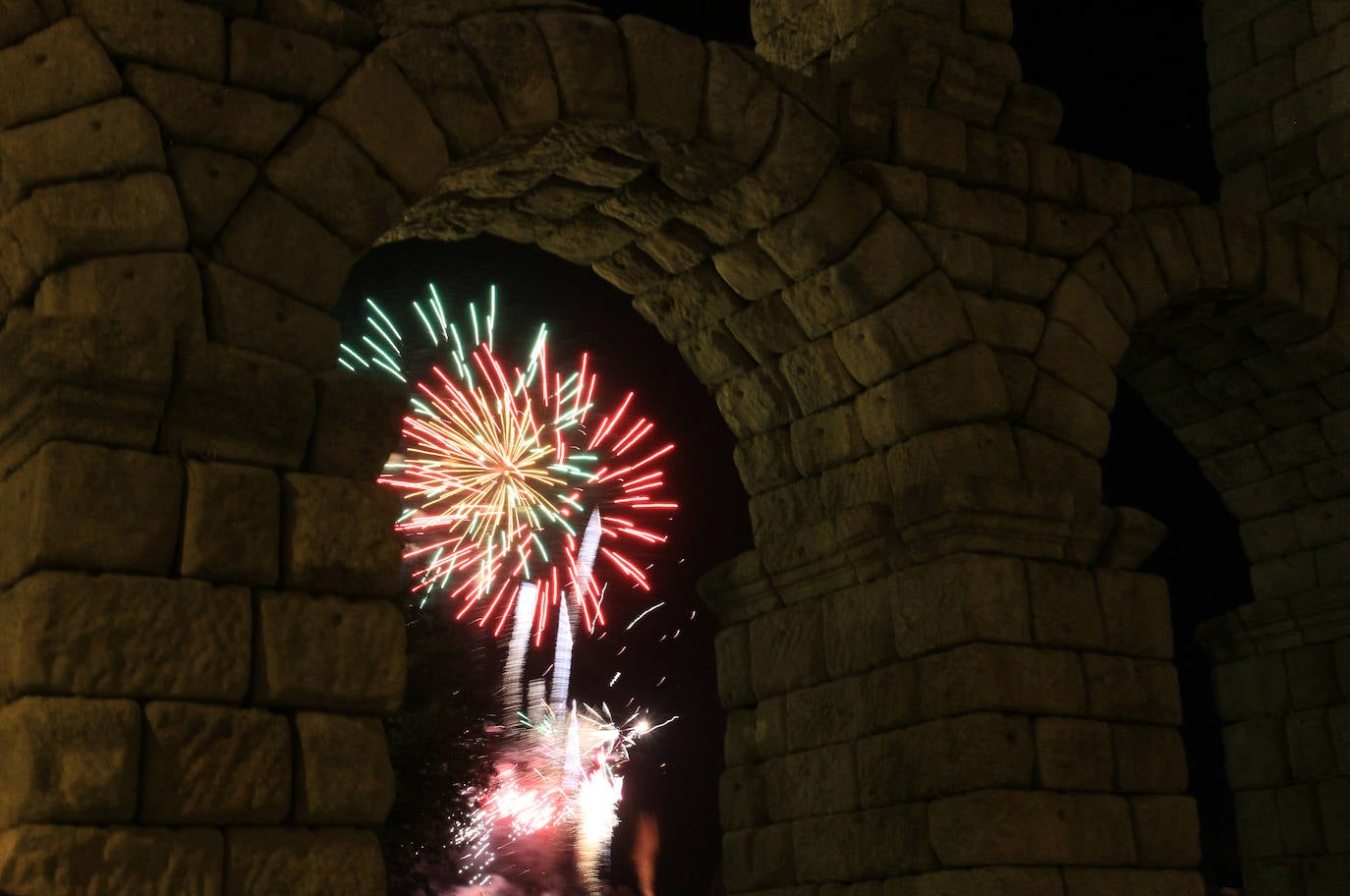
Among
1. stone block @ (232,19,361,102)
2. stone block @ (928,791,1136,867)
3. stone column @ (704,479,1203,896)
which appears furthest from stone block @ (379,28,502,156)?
stone block @ (928,791,1136,867)

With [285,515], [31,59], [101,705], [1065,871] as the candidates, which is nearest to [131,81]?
[31,59]

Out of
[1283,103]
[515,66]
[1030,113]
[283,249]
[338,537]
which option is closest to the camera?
[338,537]

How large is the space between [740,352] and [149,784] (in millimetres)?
4205

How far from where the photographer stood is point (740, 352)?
7.99 meters

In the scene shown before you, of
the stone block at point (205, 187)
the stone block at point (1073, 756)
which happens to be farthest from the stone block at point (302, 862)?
the stone block at point (1073, 756)

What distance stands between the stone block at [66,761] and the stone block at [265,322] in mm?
1356

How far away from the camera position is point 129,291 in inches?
198

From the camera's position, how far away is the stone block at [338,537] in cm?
509

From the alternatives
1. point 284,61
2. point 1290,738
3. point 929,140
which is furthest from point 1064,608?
point 284,61

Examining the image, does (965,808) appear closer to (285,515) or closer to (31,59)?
(285,515)

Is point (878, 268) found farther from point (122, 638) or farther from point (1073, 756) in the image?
point (122, 638)

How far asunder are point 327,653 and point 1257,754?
22.0 ft

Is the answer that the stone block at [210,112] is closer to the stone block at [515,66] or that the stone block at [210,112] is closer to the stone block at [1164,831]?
the stone block at [515,66]

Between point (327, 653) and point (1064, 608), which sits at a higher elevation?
point (1064, 608)
